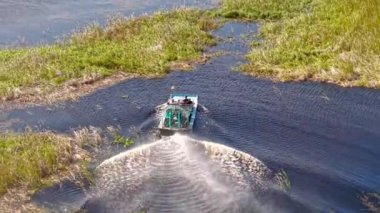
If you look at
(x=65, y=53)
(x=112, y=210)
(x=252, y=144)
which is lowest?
(x=112, y=210)

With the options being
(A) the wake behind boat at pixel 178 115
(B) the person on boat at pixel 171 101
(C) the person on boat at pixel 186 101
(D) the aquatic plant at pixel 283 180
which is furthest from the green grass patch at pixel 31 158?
(D) the aquatic plant at pixel 283 180

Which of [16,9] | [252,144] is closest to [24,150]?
[252,144]

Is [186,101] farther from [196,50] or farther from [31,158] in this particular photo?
[196,50]

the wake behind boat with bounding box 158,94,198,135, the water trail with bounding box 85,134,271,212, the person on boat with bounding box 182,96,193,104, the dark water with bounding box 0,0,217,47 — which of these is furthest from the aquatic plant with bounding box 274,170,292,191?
the dark water with bounding box 0,0,217,47

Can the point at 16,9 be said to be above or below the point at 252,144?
above

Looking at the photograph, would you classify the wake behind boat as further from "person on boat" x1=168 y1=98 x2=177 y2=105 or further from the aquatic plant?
the aquatic plant

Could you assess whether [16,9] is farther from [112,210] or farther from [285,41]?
[112,210]

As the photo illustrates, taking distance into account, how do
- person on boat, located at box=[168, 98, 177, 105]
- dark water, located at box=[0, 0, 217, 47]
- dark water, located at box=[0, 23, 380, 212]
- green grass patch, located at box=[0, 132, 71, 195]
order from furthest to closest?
1. dark water, located at box=[0, 0, 217, 47]
2. person on boat, located at box=[168, 98, 177, 105]
3. green grass patch, located at box=[0, 132, 71, 195]
4. dark water, located at box=[0, 23, 380, 212]
